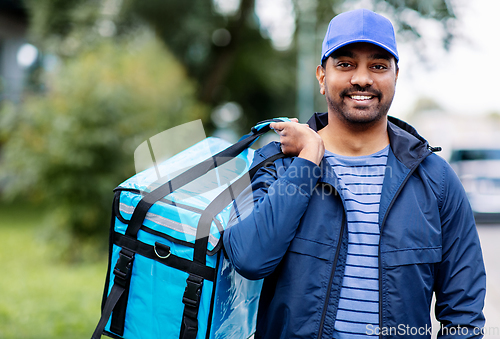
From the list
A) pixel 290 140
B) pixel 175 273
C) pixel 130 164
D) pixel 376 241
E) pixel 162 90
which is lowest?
pixel 175 273

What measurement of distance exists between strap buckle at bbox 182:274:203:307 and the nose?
Answer: 3.11 ft

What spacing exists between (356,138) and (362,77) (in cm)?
24

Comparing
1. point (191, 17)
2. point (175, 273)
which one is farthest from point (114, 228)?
point (191, 17)

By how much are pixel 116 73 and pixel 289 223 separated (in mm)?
7887

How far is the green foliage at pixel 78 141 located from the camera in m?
7.51

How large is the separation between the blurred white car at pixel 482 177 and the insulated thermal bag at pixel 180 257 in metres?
10.9

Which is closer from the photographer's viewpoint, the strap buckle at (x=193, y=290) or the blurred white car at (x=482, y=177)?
the strap buckle at (x=193, y=290)

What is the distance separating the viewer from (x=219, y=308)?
1.61 meters

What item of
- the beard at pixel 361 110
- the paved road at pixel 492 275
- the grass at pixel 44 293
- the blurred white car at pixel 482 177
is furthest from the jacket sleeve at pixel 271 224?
the blurred white car at pixel 482 177

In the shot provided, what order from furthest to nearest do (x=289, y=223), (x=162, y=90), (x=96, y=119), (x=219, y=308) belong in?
(x=162, y=90) < (x=96, y=119) < (x=219, y=308) < (x=289, y=223)

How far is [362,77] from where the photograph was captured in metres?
1.67

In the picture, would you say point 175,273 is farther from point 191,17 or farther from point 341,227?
point 191,17

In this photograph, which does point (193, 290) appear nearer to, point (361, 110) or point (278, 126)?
point (278, 126)

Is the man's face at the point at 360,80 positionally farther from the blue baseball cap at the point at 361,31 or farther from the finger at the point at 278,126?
the finger at the point at 278,126
